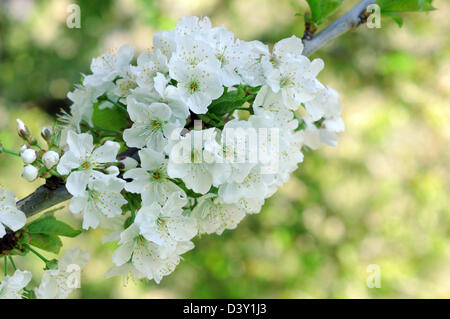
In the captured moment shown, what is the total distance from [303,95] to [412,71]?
191 cm

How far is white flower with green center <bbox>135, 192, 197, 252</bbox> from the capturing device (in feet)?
2.15

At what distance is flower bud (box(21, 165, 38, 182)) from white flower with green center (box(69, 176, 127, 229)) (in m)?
0.06

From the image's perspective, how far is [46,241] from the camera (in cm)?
74

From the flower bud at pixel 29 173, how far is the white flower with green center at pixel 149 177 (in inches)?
4.8

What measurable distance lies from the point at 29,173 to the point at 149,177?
0.52 feet

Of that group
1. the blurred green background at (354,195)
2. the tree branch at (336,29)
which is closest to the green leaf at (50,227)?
the tree branch at (336,29)

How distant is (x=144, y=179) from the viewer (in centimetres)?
65

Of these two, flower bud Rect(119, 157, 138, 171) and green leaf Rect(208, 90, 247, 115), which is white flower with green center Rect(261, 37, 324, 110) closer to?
green leaf Rect(208, 90, 247, 115)

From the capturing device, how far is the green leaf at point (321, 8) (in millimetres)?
806

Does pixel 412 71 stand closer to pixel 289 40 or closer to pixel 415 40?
pixel 415 40

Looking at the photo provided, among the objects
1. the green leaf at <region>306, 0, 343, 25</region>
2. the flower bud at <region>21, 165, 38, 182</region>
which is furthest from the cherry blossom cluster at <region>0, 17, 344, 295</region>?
the green leaf at <region>306, 0, 343, 25</region>

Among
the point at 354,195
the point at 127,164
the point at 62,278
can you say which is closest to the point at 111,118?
the point at 127,164

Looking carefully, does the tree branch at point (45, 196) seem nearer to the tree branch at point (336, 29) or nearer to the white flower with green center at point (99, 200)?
the white flower with green center at point (99, 200)
